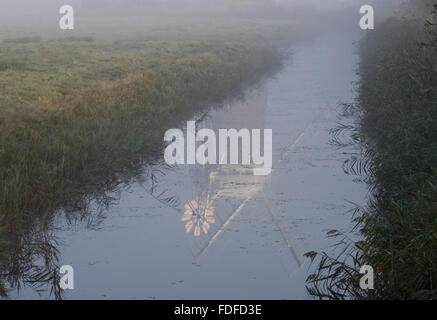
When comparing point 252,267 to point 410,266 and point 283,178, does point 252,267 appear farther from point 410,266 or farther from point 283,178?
point 283,178

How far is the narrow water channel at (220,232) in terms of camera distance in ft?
24.4

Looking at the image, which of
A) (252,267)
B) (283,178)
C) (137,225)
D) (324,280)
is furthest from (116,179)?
(324,280)

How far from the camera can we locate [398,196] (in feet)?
28.8

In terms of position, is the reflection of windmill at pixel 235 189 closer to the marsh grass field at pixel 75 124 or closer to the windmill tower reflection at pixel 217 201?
the windmill tower reflection at pixel 217 201

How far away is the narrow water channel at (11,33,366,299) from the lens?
7438 millimetres

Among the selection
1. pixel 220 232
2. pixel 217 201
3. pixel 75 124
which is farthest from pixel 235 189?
pixel 75 124

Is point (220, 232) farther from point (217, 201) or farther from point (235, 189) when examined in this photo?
point (235, 189)

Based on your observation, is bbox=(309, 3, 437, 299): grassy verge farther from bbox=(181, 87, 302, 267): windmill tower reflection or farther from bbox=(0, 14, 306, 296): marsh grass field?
bbox=(0, 14, 306, 296): marsh grass field

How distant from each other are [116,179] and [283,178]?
2830 mm

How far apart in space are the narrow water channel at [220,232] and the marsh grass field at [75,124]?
0.40 meters

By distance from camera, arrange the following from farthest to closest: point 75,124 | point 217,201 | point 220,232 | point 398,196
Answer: point 75,124, point 217,201, point 220,232, point 398,196

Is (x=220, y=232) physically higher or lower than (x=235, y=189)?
lower

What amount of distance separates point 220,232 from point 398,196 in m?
2.28
